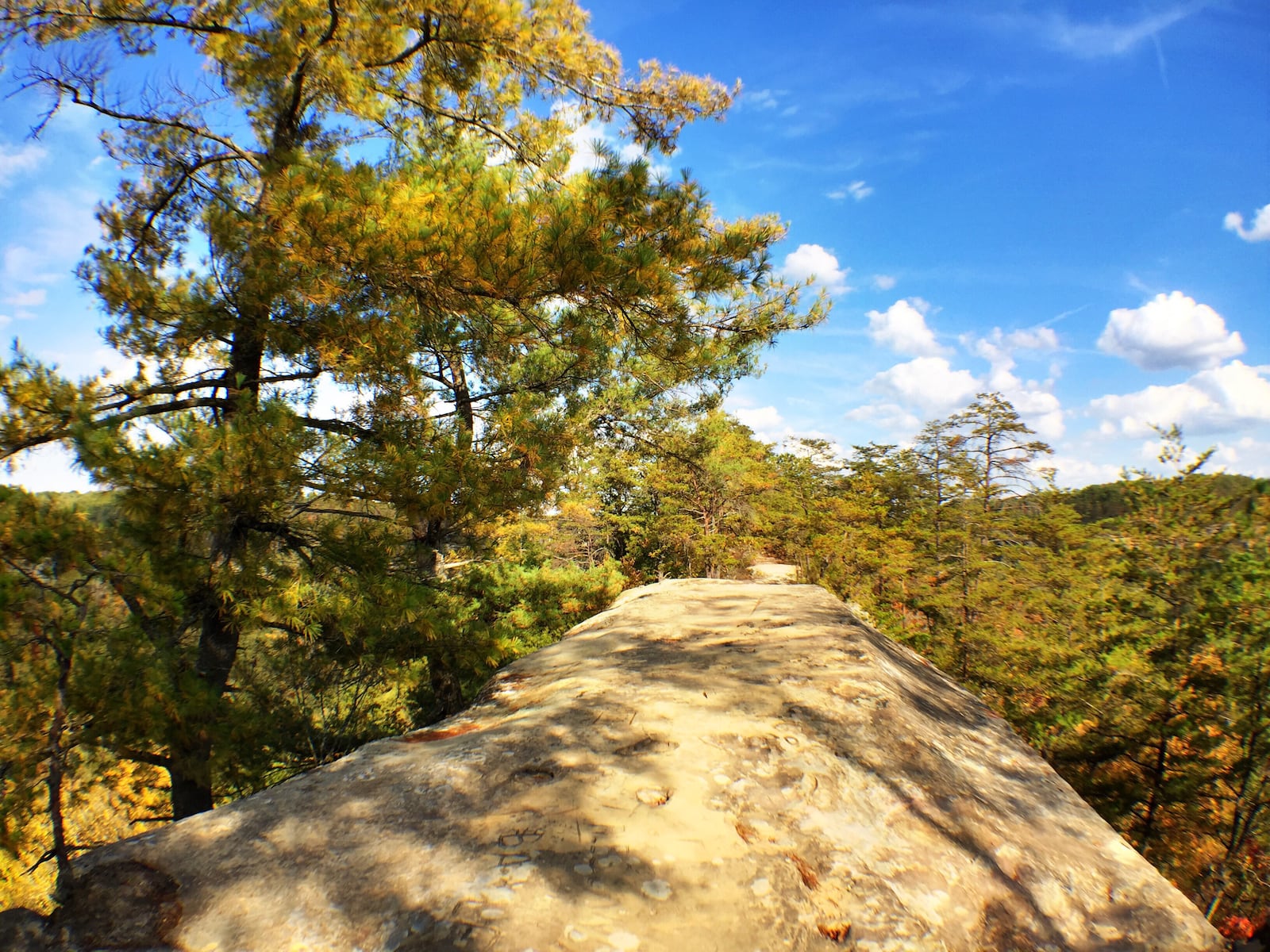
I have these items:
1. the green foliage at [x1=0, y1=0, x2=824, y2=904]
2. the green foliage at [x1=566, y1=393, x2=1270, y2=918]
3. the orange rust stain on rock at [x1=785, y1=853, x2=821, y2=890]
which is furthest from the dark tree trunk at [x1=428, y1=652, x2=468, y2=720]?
the orange rust stain on rock at [x1=785, y1=853, x2=821, y2=890]

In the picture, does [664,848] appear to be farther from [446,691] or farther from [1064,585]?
[1064,585]

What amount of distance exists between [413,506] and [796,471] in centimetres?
1478

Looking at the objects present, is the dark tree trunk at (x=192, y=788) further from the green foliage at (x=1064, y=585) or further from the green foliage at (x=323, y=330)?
the green foliage at (x=1064, y=585)

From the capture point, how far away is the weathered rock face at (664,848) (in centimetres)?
132

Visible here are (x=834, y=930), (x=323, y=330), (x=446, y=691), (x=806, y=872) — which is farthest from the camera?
(x=446, y=691)

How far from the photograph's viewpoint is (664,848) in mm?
1555

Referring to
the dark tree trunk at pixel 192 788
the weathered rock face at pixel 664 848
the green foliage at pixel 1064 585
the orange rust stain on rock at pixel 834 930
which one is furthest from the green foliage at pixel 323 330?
the green foliage at pixel 1064 585

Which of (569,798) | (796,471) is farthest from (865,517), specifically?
(569,798)

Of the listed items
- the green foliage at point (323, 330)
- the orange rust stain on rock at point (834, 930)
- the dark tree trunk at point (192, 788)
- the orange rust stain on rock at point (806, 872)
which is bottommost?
the dark tree trunk at point (192, 788)

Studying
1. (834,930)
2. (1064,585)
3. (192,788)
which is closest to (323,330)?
(192,788)

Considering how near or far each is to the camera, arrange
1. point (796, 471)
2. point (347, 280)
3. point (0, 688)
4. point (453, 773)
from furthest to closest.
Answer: point (796, 471)
point (347, 280)
point (0, 688)
point (453, 773)

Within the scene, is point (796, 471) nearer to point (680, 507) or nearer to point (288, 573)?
point (680, 507)

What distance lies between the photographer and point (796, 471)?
18109 mm

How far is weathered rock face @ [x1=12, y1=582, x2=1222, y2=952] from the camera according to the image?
1320mm
